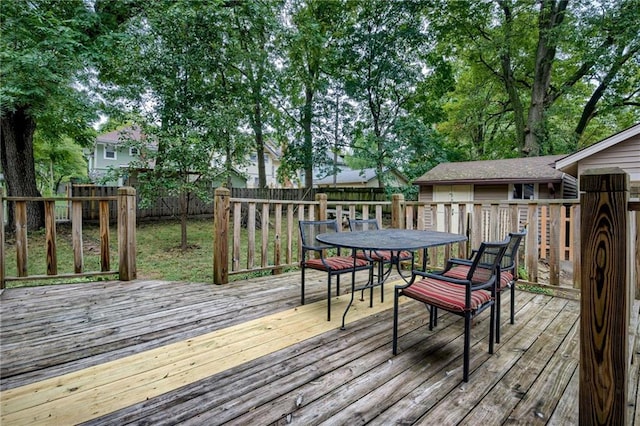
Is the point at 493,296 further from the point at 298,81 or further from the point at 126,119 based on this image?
the point at 298,81

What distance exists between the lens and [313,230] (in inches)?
132

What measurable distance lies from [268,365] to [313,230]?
66.5 inches

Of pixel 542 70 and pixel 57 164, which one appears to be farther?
pixel 57 164

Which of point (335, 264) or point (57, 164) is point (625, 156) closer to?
point (335, 264)

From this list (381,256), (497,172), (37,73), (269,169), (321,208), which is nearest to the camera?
(381,256)

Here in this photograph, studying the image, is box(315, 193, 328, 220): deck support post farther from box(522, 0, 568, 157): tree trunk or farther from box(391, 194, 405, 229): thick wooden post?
box(522, 0, 568, 157): tree trunk

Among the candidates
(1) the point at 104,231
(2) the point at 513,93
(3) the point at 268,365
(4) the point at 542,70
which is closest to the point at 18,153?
(1) the point at 104,231

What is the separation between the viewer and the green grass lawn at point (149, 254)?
540 cm

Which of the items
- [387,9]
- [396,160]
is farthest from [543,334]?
[387,9]

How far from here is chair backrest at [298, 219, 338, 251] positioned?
10.2 feet

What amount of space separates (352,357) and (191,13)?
8.20 metres

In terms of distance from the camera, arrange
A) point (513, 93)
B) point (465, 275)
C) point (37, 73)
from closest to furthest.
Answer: point (465, 275) → point (37, 73) → point (513, 93)

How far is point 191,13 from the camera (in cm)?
700

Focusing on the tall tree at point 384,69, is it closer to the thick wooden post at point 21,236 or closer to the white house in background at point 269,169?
the thick wooden post at point 21,236
